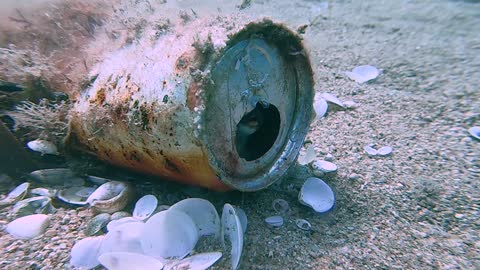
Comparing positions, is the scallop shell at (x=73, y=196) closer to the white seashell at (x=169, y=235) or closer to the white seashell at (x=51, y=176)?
the white seashell at (x=51, y=176)

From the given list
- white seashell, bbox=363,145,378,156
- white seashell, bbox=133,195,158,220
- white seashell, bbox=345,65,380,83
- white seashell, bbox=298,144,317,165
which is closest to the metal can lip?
white seashell, bbox=298,144,317,165

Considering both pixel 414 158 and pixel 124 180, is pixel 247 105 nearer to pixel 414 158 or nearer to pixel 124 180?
pixel 124 180

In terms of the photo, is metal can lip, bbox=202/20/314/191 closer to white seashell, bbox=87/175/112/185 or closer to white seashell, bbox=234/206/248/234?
white seashell, bbox=234/206/248/234

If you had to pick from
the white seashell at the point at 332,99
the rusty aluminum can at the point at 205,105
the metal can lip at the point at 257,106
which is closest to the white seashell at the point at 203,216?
the rusty aluminum can at the point at 205,105

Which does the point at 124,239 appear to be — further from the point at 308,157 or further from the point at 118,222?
the point at 308,157

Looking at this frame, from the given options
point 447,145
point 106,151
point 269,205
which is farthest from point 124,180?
point 447,145

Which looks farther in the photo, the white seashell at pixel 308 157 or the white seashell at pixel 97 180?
the white seashell at pixel 308 157

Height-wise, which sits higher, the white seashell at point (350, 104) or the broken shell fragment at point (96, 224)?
the white seashell at point (350, 104)
